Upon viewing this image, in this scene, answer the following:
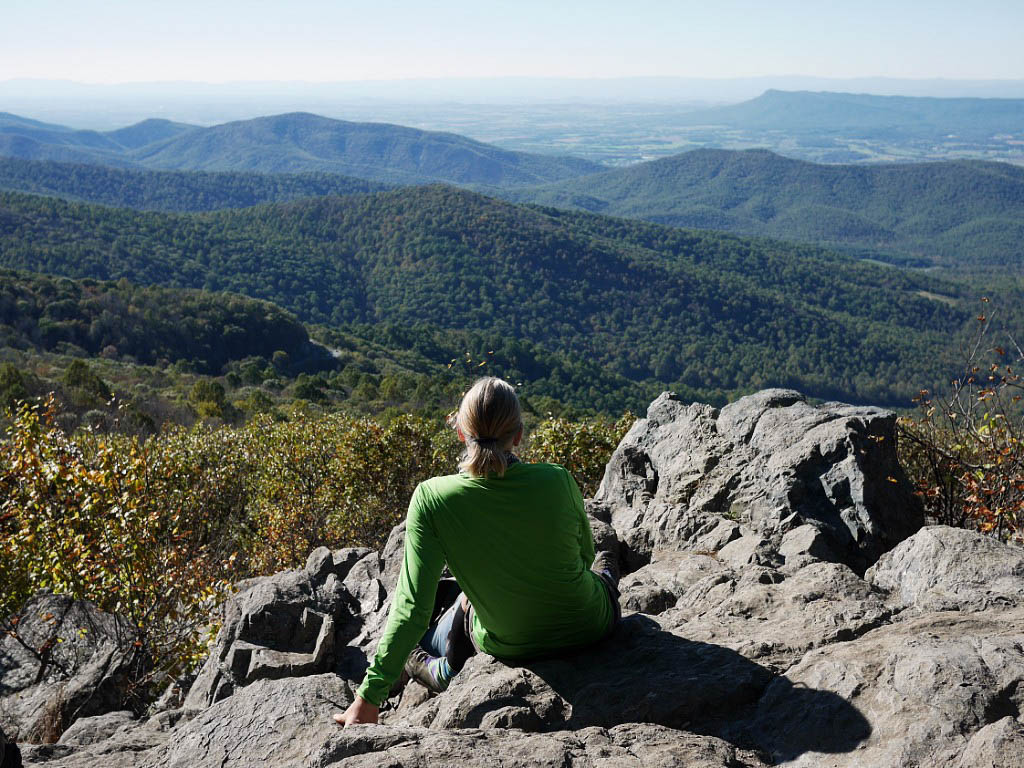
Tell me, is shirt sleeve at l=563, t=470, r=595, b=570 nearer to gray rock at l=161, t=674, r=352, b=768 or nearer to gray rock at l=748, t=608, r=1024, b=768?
gray rock at l=748, t=608, r=1024, b=768

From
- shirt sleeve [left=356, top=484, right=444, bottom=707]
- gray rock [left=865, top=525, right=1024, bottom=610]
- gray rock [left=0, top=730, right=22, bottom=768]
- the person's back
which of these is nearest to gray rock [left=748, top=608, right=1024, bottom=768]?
gray rock [left=865, top=525, right=1024, bottom=610]

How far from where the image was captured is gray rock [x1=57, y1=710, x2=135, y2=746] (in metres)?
6.09

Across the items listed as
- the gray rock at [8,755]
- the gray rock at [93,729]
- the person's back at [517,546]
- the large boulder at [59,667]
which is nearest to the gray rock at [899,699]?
the person's back at [517,546]

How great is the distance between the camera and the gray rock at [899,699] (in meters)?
3.20

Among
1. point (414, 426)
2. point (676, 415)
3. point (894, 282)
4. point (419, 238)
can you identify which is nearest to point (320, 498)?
point (414, 426)

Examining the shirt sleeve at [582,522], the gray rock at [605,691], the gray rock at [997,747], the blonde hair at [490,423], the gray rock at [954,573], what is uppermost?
the blonde hair at [490,423]

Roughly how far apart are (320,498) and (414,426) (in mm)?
2581

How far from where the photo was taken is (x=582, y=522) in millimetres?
4227

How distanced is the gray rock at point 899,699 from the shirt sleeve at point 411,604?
182cm

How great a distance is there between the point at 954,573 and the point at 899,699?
198 cm

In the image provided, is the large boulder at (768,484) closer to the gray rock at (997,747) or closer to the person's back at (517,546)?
the person's back at (517,546)

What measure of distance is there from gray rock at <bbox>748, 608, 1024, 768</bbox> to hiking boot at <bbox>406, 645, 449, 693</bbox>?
6.29 feet

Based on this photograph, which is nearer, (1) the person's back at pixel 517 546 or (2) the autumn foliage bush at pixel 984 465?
(1) the person's back at pixel 517 546

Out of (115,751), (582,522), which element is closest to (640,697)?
(582,522)
